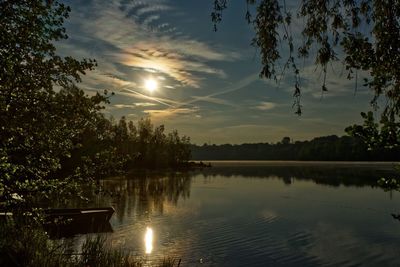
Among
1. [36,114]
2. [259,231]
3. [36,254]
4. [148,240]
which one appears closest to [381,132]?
[36,114]

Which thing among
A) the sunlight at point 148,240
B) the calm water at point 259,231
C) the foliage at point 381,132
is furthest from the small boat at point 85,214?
the foliage at point 381,132

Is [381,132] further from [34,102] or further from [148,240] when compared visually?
[148,240]

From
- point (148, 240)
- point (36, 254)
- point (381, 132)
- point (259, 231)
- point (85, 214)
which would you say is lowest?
point (259, 231)

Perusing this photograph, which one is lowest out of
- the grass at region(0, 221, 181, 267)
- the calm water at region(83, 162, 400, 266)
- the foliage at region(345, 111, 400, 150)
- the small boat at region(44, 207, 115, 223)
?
the calm water at region(83, 162, 400, 266)

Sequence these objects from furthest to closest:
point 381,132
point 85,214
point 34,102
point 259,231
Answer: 1. point 259,231
2. point 85,214
3. point 34,102
4. point 381,132

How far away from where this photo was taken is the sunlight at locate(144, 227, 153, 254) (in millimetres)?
23059

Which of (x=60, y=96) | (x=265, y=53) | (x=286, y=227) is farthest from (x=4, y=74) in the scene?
(x=286, y=227)

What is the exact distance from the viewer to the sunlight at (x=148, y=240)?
23.1 metres

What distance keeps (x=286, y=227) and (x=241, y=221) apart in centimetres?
427

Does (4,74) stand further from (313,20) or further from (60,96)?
(313,20)

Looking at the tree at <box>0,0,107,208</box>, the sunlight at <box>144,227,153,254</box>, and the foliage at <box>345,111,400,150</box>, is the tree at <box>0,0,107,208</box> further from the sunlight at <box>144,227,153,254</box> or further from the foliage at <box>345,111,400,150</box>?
the sunlight at <box>144,227,153,254</box>

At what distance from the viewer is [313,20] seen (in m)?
8.18

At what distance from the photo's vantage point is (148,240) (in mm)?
25453

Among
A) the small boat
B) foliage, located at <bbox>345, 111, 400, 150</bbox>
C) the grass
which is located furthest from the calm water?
foliage, located at <bbox>345, 111, 400, 150</bbox>
